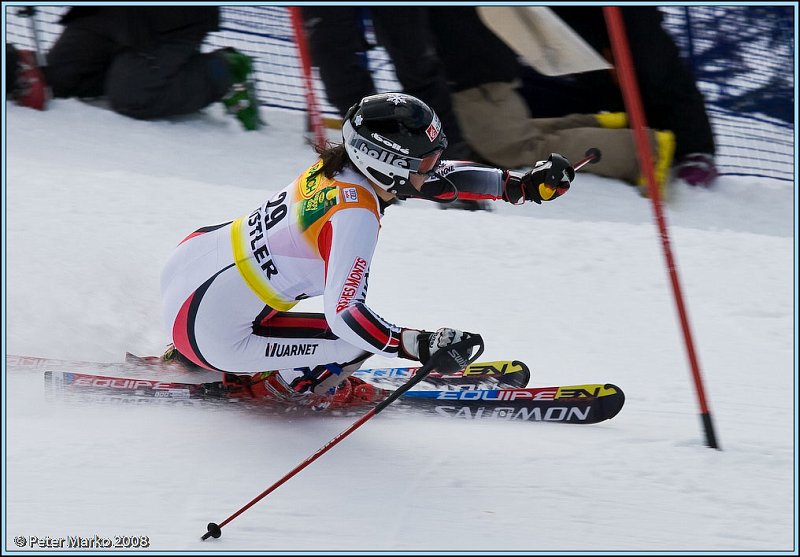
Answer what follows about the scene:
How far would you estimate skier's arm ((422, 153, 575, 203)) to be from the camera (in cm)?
408

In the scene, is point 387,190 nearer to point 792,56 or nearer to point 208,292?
point 208,292

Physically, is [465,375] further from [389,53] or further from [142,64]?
[142,64]

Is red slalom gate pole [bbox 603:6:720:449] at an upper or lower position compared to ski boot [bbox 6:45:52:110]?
upper

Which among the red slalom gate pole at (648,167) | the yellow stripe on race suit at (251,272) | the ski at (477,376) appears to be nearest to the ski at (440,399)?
the ski at (477,376)

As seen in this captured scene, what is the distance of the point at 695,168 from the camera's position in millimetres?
7035

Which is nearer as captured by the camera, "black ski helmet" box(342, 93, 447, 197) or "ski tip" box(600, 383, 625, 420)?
"black ski helmet" box(342, 93, 447, 197)

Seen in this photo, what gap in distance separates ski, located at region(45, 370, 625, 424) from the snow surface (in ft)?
0.26

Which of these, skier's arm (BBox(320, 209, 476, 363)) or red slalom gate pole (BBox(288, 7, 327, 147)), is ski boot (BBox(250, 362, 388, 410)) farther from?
red slalom gate pole (BBox(288, 7, 327, 147))

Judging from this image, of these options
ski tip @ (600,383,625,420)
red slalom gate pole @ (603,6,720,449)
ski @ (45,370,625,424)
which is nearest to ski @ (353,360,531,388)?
ski @ (45,370,625,424)

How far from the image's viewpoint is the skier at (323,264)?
345cm

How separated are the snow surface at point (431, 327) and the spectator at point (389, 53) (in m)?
0.72

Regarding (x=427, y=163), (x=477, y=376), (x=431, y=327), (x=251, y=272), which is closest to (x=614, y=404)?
(x=477, y=376)

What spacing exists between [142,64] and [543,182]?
371cm

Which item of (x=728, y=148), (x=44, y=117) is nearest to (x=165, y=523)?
(x=44, y=117)
